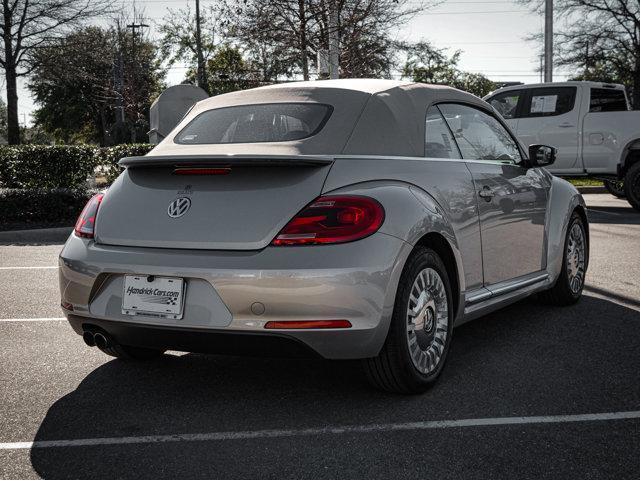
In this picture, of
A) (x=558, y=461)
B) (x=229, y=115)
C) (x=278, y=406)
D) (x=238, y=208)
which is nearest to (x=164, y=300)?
(x=238, y=208)

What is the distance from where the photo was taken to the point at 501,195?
16.8 ft

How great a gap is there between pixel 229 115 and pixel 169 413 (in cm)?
170

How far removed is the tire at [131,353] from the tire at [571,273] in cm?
308

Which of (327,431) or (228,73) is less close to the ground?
(228,73)

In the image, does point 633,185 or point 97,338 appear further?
point 633,185

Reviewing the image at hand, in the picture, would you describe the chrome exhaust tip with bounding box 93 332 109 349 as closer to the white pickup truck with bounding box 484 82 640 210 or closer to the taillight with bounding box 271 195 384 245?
the taillight with bounding box 271 195 384 245

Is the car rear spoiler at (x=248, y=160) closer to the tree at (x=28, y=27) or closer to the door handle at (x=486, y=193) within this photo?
the door handle at (x=486, y=193)

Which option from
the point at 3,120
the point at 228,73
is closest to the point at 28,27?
the point at 228,73

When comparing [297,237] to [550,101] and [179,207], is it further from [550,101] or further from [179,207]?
[550,101]

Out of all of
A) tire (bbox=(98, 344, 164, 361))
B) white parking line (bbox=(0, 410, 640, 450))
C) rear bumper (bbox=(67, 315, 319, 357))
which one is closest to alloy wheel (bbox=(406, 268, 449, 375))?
white parking line (bbox=(0, 410, 640, 450))

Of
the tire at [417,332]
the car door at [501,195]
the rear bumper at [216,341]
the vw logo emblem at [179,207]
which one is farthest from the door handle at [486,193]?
the vw logo emblem at [179,207]

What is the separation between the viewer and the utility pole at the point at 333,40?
15.3 metres

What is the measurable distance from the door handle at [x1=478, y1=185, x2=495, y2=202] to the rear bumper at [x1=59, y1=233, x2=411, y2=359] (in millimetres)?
1161

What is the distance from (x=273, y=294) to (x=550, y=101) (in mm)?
12800
